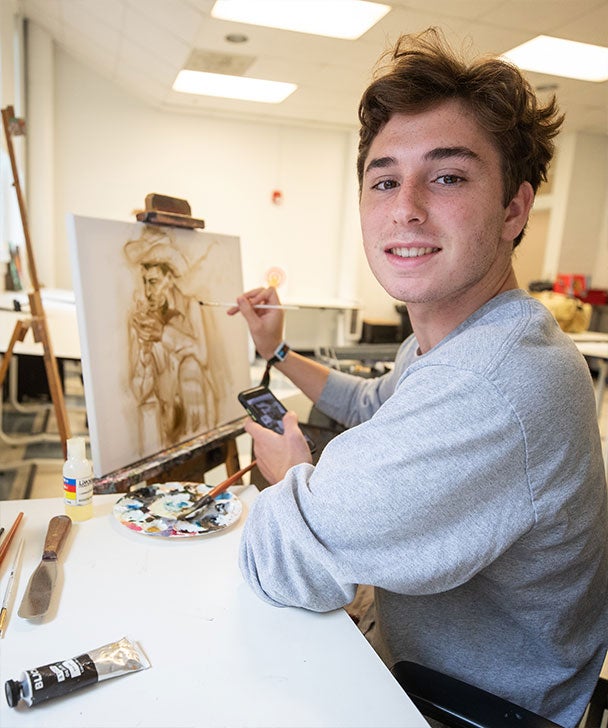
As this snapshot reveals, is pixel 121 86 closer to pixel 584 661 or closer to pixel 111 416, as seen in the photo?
pixel 111 416

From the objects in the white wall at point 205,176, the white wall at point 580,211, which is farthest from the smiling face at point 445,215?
the white wall at point 580,211

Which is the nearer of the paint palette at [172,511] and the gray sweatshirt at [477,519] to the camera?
the gray sweatshirt at [477,519]

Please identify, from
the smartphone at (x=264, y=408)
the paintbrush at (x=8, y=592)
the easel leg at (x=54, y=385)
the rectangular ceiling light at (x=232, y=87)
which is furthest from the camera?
the rectangular ceiling light at (x=232, y=87)

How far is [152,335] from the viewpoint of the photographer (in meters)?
1.37

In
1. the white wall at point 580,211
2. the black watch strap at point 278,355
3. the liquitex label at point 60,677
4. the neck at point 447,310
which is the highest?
the white wall at point 580,211

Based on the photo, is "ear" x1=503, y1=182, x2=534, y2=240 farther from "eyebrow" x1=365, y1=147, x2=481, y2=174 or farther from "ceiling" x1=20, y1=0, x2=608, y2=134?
"ceiling" x1=20, y1=0, x2=608, y2=134

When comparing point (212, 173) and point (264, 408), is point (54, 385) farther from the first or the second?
point (212, 173)

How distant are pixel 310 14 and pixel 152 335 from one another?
326cm

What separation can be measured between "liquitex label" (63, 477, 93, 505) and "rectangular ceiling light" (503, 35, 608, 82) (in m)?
4.11

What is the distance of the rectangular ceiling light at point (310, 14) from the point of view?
138 inches

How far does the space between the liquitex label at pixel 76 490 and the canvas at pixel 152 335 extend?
0.17 meters

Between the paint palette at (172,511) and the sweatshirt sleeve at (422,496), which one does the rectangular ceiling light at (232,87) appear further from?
the sweatshirt sleeve at (422,496)

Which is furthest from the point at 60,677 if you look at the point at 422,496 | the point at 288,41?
the point at 288,41

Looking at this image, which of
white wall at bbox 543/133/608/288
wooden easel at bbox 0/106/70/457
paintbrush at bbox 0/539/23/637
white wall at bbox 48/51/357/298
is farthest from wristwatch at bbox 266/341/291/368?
white wall at bbox 543/133/608/288
